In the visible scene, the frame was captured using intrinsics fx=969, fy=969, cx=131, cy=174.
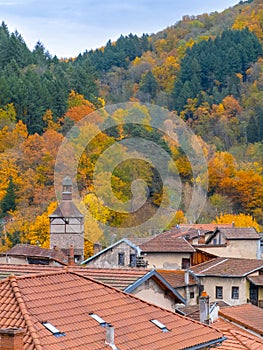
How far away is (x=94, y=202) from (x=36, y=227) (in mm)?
4949

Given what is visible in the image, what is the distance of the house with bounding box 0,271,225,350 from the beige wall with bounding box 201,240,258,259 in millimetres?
29666

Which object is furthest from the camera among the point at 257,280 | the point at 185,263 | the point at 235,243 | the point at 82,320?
the point at 235,243

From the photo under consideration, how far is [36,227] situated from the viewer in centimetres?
6731

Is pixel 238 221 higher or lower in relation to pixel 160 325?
lower

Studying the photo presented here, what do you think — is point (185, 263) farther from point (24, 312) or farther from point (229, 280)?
point (24, 312)

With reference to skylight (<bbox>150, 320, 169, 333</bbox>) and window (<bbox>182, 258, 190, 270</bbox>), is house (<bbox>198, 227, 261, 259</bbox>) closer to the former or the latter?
window (<bbox>182, 258, 190, 270</bbox>)

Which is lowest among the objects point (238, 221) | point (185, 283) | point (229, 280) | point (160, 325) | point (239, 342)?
point (238, 221)

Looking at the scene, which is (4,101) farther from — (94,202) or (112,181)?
(94,202)

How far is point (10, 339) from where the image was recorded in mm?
13648

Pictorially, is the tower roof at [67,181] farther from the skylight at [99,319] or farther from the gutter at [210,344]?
the skylight at [99,319]

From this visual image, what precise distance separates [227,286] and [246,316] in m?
A: 13.7

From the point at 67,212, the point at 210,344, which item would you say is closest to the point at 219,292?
the point at 210,344

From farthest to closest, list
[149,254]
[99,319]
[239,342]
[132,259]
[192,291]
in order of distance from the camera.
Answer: [149,254], [132,259], [192,291], [239,342], [99,319]

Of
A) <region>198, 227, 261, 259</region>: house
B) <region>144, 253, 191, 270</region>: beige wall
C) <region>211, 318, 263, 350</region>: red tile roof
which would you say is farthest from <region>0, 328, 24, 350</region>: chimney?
<region>198, 227, 261, 259</region>: house
